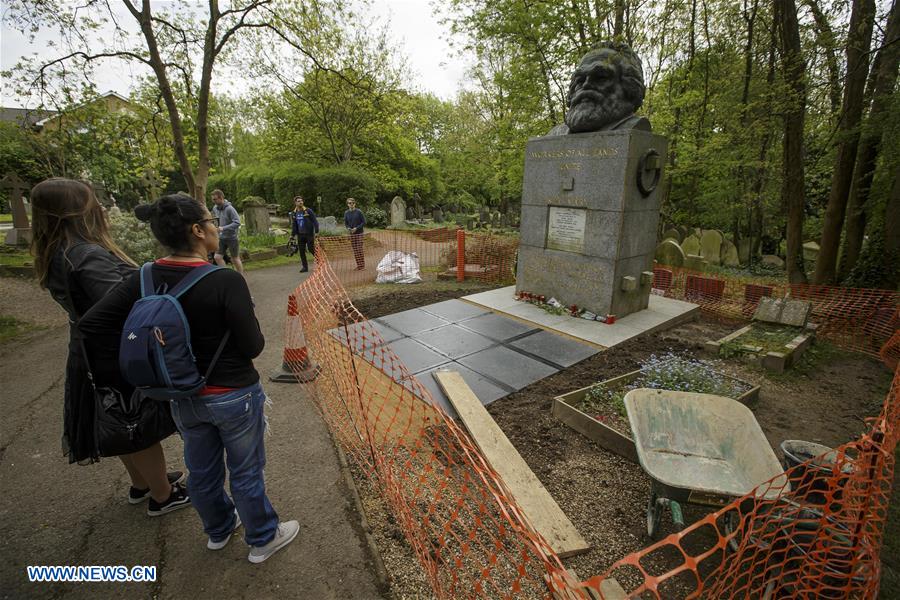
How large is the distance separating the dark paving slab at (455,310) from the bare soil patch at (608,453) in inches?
82.3

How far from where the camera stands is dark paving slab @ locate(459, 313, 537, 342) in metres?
5.53

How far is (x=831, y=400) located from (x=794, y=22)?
22.9 ft

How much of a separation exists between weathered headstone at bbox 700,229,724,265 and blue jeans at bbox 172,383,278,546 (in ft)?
50.0

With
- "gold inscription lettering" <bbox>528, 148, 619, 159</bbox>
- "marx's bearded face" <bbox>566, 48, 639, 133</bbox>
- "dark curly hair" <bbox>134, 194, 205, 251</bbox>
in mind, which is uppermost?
"marx's bearded face" <bbox>566, 48, 639, 133</bbox>

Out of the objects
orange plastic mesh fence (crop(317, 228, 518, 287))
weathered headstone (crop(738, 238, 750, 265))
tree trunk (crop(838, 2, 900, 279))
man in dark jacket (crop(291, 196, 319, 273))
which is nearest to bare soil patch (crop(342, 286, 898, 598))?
tree trunk (crop(838, 2, 900, 279))

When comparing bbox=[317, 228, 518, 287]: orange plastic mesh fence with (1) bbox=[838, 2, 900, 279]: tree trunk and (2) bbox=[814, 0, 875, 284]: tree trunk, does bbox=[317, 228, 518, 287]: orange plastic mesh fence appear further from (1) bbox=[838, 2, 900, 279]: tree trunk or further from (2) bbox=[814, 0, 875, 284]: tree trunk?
(1) bbox=[838, 2, 900, 279]: tree trunk

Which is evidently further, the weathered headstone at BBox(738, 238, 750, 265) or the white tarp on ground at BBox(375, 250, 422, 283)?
the weathered headstone at BBox(738, 238, 750, 265)

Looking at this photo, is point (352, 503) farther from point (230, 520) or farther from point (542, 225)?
point (542, 225)

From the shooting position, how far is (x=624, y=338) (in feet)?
17.4

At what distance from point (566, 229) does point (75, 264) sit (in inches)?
220

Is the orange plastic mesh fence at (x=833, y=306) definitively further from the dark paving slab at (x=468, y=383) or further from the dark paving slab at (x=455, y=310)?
the dark paving slab at (x=468, y=383)

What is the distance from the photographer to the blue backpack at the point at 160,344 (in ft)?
5.46

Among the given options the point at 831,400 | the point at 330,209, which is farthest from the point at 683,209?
the point at 330,209

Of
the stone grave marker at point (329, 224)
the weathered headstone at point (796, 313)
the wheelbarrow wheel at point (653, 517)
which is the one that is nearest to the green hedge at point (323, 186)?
the stone grave marker at point (329, 224)
